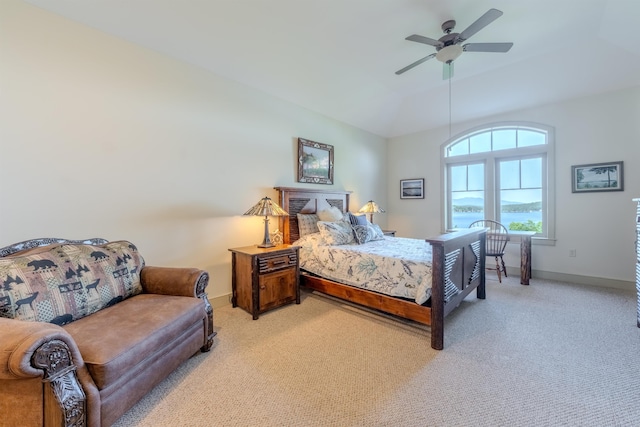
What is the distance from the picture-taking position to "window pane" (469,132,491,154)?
4846 mm


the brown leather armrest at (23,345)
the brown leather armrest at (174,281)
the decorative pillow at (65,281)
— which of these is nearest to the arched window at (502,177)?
the brown leather armrest at (174,281)

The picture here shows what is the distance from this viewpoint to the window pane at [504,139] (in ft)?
15.1

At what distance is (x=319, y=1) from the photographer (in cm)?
255

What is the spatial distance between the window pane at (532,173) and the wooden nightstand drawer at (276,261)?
414 centimetres

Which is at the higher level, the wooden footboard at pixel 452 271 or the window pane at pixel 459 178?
the window pane at pixel 459 178

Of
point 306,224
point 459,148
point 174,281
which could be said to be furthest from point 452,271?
point 459,148

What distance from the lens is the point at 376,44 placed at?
3232mm

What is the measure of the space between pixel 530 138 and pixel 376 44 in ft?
10.4

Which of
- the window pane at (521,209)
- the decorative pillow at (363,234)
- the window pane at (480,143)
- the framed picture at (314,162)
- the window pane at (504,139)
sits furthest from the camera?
the window pane at (480,143)

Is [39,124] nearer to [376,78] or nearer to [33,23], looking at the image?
[33,23]

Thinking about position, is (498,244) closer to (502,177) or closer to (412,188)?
(502,177)

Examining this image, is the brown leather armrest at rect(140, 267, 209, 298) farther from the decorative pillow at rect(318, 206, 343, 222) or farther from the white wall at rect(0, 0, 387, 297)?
the decorative pillow at rect(318, 206, 343, 222)

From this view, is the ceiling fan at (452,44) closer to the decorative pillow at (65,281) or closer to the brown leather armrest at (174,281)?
the brown leather armrest at (174,281)

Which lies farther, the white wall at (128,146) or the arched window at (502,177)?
the arched window at (502,177)
